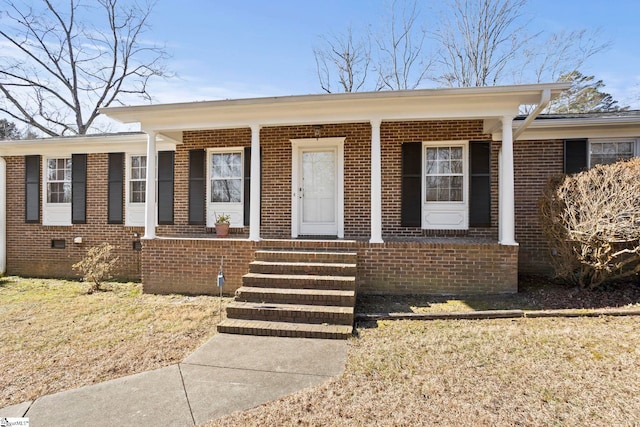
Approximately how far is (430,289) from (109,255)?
7.10 m

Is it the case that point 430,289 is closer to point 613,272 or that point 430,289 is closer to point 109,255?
point 613,272

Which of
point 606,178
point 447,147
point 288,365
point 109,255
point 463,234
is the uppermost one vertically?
point 447,147

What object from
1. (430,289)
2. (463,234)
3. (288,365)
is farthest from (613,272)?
(288,365)

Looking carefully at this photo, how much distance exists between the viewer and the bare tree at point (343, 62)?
55.4 ft

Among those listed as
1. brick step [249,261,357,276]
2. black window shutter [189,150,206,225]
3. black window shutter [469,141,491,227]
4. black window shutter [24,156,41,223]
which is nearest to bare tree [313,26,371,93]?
black window shutter [189,150,206,225]

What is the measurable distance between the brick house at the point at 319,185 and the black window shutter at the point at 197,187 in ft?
0.11

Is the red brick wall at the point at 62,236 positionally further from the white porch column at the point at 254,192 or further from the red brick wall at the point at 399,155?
the red brick wall at the point at 399,155

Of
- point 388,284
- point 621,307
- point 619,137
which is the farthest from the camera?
point 619,137

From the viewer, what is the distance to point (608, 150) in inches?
261

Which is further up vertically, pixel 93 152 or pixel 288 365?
pixel 93 152

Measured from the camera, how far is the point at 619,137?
650cm

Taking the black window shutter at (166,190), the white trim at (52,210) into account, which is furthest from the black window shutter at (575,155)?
the white trim at (52,210)

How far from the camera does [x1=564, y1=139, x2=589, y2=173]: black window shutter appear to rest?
6547 mm

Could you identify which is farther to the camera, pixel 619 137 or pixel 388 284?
pixel 619 137
